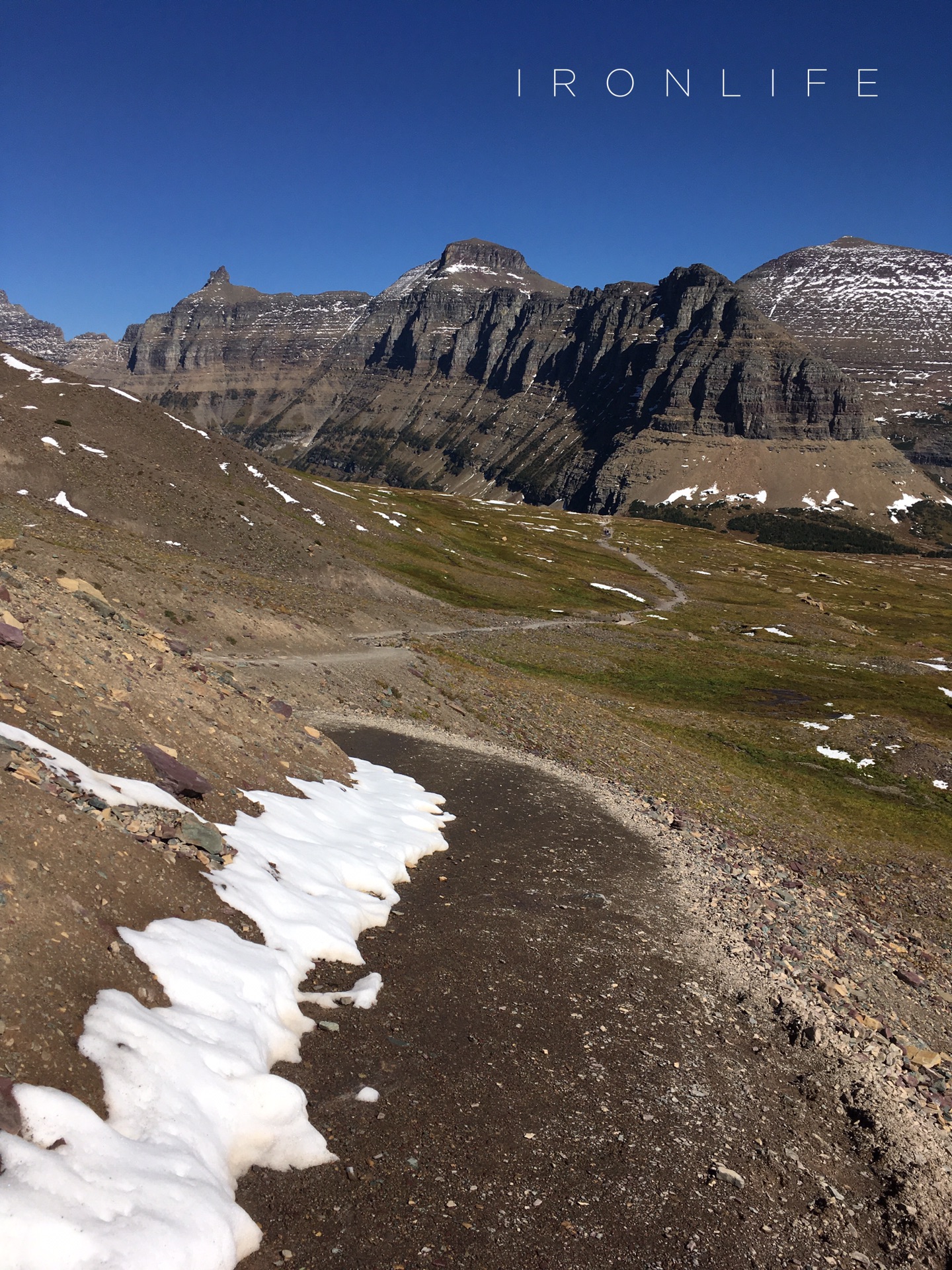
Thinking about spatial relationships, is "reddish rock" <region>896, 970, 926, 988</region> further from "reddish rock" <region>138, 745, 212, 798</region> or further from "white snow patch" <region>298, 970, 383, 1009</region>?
"reddish rock" <region>138, 745, 212, 798</region>

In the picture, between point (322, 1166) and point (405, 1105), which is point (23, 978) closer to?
point (322, 1166)

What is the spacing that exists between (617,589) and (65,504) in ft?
310

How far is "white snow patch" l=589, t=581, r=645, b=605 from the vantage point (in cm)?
13300

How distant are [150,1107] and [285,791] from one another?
1477 centimetres

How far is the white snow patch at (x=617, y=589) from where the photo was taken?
Answer: 133 m

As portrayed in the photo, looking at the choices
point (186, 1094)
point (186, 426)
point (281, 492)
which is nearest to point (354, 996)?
point (186, 1094)

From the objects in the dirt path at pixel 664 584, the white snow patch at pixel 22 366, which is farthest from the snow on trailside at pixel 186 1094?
the dirt path at pixel 664 584

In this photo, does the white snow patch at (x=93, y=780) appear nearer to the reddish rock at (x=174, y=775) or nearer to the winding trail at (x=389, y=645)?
the reddish rock at (x=174, y=775)

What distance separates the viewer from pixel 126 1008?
1142 centimetres

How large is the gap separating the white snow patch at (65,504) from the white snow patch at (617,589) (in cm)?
8568

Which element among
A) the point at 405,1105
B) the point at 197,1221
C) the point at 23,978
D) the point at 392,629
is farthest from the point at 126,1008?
the point at 392,629

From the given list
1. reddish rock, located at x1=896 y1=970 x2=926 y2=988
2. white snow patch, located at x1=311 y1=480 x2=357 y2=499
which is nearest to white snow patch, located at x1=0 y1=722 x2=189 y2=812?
reddish rock, located at x1=896 y1=970 x2=926 y2=988

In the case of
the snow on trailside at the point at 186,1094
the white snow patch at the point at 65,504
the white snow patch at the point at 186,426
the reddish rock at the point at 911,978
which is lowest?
the reddish rock at the point at 911,978

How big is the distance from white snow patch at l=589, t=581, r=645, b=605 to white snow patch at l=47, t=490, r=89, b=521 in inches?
3373
